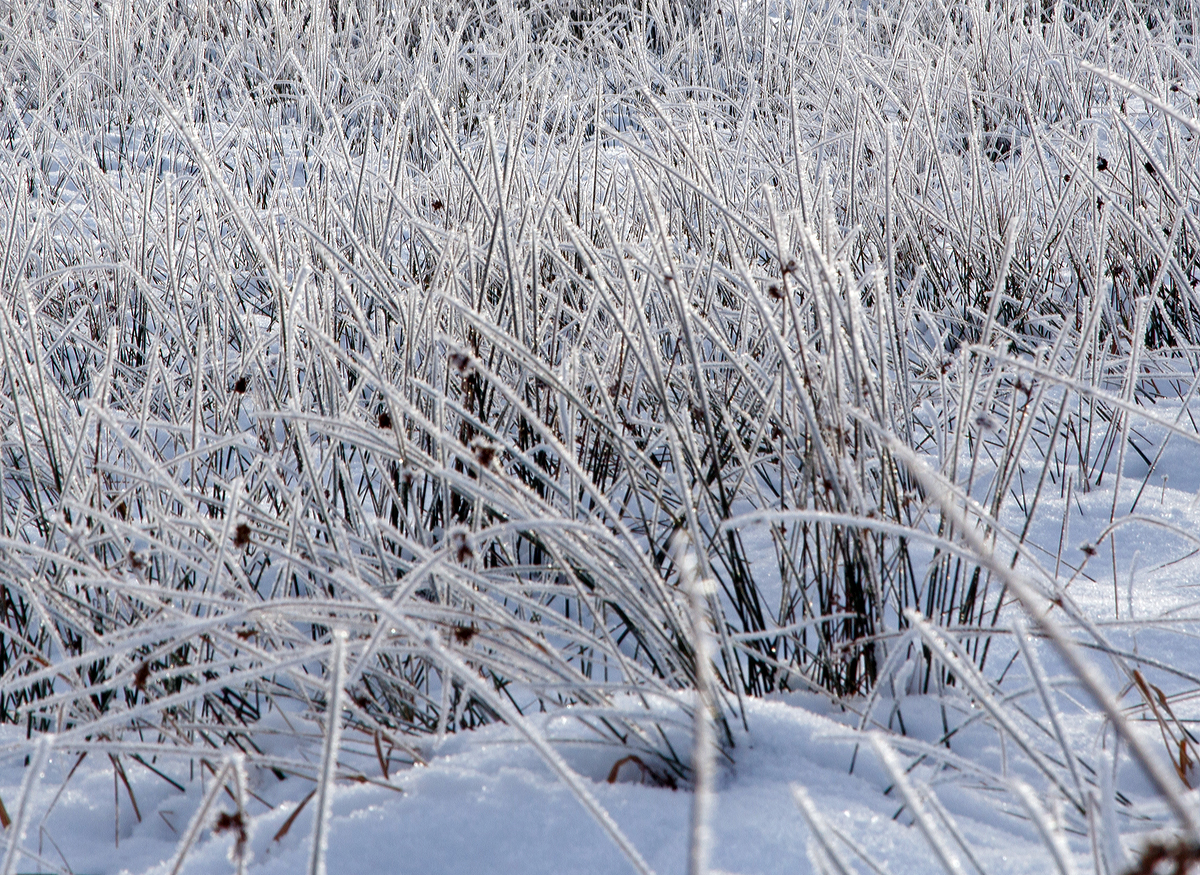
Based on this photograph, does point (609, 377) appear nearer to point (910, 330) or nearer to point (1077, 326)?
point (910, 330)

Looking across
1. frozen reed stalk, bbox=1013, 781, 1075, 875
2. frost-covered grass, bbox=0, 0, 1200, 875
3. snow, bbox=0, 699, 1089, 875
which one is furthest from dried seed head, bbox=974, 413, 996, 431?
frozen reed stalk, bbox=1013, 781, 1075, 875

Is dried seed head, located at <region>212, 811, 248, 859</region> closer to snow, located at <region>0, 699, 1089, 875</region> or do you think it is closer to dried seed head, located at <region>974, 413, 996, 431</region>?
snow, located at <region>0, 699, 1089, 875</region>

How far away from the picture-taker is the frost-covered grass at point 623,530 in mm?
788

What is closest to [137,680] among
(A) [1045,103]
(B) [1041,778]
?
(B) [1041,778]

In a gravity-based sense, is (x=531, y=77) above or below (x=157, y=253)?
above

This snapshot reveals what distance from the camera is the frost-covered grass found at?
79 centimetres

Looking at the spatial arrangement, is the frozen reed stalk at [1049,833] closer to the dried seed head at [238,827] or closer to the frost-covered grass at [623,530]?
the frost-covered grass at [623,530]

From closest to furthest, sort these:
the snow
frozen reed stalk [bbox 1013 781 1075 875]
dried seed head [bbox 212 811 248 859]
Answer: frozen reed stalk [bbox 1013 781 1075 875], dried seed head [bbox 212 811 248 859], the snow

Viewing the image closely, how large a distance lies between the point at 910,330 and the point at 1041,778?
104cm

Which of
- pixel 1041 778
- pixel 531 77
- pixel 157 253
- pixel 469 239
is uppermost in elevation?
pixel 531 77

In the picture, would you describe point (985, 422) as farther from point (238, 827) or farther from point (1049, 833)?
point (238, 827)

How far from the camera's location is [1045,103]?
394 cm

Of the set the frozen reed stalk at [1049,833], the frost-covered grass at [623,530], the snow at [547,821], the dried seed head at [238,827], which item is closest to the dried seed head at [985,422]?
the frost-covered grass at [623,530]

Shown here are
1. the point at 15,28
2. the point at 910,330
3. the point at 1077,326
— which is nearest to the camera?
the point at 910,330
